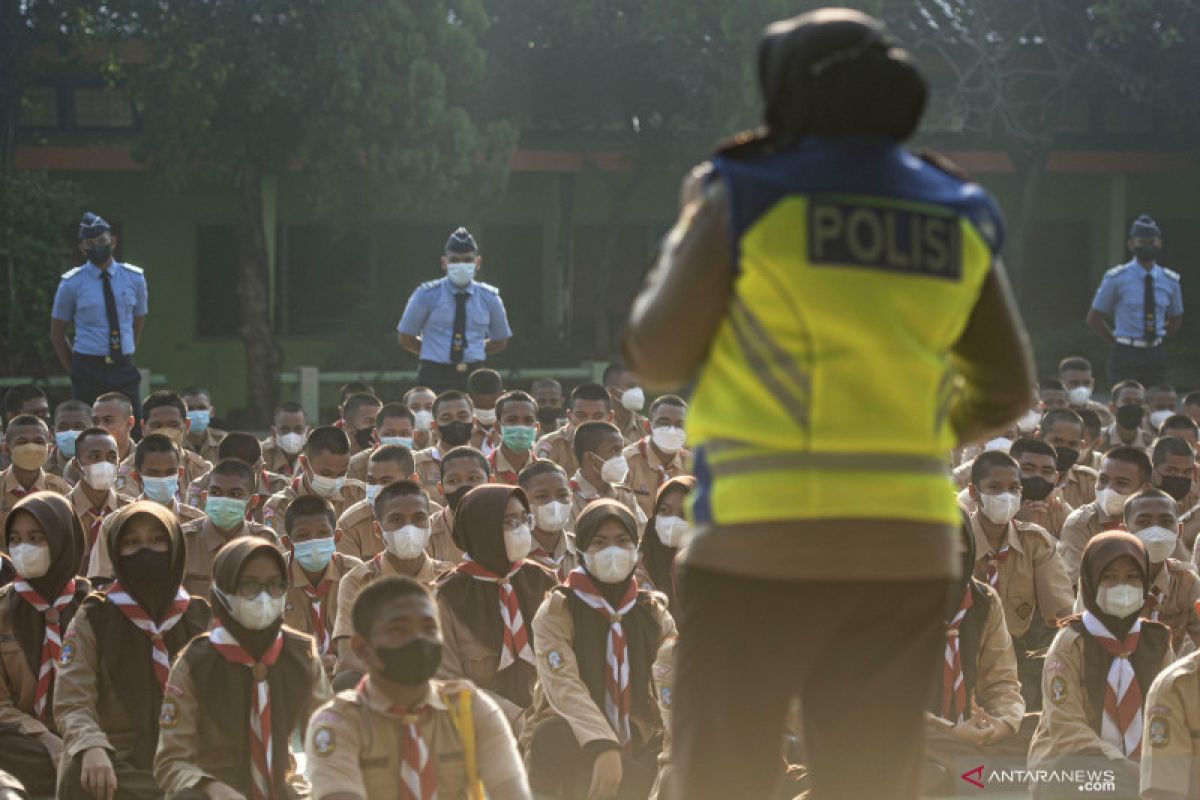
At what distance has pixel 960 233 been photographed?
113 inches

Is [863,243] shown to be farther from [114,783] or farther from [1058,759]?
[1058,759]

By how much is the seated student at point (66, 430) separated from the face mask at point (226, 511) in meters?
3.30

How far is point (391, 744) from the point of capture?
4.92m

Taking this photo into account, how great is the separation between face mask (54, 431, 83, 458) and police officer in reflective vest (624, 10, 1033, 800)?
903 centimetres

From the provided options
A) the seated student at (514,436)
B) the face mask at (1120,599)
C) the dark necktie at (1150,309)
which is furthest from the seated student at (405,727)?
the dark necktie at (1150,309)

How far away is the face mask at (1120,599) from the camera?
665 centimetres

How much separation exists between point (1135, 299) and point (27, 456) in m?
8.34

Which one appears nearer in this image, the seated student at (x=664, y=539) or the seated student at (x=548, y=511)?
the seated student at (x=664, y=539)

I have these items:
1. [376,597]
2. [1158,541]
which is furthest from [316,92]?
[376,597]

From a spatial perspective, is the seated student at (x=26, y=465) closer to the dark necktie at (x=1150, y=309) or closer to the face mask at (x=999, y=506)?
the face mask at (x=999, y=506)

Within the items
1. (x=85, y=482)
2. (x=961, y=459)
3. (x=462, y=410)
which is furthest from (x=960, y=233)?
(x=961, y=459)

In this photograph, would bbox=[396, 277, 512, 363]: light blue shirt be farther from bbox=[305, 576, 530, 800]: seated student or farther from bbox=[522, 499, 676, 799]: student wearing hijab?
bbox=[305, 576, 530, 800]: seated student

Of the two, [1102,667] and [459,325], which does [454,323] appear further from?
[1102,667]

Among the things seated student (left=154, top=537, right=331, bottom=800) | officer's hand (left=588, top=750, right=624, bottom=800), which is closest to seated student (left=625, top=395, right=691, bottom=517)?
officer's hand (left=588, top=750, right=624, bottom=800)
